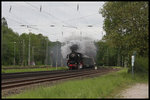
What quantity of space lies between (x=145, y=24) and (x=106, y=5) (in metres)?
4.84

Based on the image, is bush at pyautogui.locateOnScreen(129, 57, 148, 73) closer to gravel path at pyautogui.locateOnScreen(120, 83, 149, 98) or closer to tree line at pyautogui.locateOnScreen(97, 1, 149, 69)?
tree line at pyautogui.locateOnScreen(97, 1, 149, 69)

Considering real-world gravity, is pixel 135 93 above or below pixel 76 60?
below

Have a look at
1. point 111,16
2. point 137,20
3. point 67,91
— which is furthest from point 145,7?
point 67,91

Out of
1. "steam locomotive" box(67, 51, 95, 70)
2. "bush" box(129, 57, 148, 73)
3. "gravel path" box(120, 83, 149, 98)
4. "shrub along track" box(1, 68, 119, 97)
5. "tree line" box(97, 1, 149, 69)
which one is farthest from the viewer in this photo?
"steam locomotive" box(67, 51, 95, 70)

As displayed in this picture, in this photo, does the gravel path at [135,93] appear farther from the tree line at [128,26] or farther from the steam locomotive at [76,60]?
the steam locomotive at [76,60]

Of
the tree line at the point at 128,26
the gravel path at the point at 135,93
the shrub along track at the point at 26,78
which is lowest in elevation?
the shrub along track at the point at 26,78

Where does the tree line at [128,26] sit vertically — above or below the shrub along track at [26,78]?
above

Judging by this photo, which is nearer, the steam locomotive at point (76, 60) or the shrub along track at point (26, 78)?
the shrub along track at point (26, 78)

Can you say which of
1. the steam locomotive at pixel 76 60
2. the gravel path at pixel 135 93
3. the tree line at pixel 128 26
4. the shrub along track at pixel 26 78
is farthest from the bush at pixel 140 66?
the gravel path at pixel 135 93

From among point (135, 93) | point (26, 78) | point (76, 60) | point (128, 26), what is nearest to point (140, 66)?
point (128, 26)

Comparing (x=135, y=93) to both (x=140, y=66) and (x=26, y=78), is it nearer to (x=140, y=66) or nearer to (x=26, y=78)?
(x=26, y=78)

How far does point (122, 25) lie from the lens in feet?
91.8

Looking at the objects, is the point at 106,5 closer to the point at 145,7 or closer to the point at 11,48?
the point at 145,7

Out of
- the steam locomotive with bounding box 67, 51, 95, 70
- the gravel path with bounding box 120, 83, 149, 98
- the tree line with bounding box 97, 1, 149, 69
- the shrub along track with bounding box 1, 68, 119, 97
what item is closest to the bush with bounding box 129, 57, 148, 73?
the tree line with bounding box 97, 1, 149, 69
